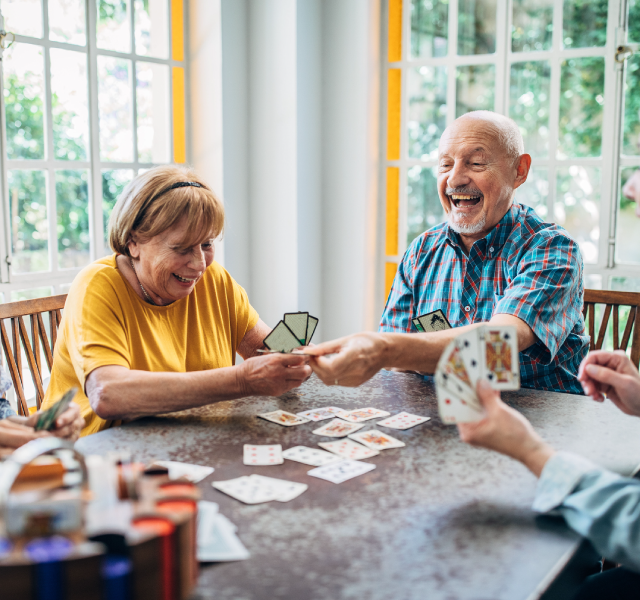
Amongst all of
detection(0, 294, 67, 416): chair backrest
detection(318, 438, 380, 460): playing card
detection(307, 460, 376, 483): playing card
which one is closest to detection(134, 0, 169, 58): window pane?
detection(0, 294, 67, 416): chair backrest

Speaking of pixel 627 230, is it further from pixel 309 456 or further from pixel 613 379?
pixel 309 456

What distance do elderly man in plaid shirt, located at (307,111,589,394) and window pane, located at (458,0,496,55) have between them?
1.40 m

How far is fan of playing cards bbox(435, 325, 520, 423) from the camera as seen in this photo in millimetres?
1156

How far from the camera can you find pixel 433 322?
6.81 ft

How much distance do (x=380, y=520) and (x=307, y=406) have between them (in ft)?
2.23

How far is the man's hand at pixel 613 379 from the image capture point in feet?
4.90

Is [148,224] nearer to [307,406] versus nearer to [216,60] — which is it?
[307,406]

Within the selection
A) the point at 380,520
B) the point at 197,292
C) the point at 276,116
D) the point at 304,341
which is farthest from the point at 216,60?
the point at 380,520

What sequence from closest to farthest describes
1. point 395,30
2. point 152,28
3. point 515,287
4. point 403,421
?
1. point 403,421
2. point 515,287
3. point 152,28
4. point 395,30

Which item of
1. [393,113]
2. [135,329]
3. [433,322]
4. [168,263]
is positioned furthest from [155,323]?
[393,113]

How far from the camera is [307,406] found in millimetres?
1780

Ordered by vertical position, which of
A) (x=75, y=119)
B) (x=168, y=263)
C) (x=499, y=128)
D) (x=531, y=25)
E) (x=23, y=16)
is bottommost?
(x=168, y=263)

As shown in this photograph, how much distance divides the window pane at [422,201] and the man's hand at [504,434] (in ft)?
8.90

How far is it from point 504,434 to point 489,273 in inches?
44.7
